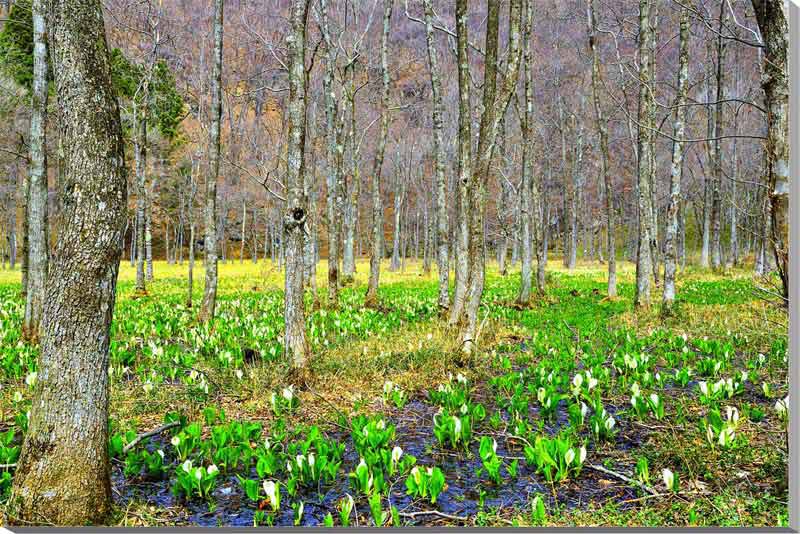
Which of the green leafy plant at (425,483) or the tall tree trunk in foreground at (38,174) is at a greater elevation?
the tall tree trunk in foreground at (38,174)

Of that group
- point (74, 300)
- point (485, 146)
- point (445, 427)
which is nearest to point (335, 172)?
point (485, 146)

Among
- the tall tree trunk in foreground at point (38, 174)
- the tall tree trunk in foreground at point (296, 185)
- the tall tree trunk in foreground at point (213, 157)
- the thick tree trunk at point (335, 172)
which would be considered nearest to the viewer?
the tall tree trunk in foreground at point (296, 185)

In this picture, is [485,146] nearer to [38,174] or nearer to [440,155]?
[440,155]

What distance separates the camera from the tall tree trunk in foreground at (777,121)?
3.35m

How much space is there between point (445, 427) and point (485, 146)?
4.17 meters

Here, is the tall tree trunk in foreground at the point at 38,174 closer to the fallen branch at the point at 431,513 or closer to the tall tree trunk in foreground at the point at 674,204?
the fallen branch at the point at 431,513

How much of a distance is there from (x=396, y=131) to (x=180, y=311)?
34.2 meters

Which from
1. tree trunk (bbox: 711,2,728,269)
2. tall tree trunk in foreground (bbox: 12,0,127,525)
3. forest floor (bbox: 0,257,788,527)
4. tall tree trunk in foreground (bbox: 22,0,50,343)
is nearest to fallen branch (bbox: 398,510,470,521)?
forest floor (bbox: 0,257,788,527)

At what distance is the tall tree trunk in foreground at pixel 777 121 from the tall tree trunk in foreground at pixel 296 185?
13.9 feet

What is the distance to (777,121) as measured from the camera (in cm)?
351

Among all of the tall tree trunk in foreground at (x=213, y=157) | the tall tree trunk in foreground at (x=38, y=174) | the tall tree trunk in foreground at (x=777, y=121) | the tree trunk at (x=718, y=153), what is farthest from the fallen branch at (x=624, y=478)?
the tree trunk at (x=718, y=153)

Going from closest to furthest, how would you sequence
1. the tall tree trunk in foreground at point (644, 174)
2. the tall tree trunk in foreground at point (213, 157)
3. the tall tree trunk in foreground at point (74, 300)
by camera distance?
the tall tree trunk in foreground at point (74, 300) < the tall tree trunk in foreground at point (213, 157) < the tall tree trunk in foreground at point (644, 174)

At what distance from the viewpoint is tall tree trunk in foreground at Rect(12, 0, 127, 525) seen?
2.82 m

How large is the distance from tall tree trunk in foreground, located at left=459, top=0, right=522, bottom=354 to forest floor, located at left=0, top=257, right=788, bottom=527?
615 mm
